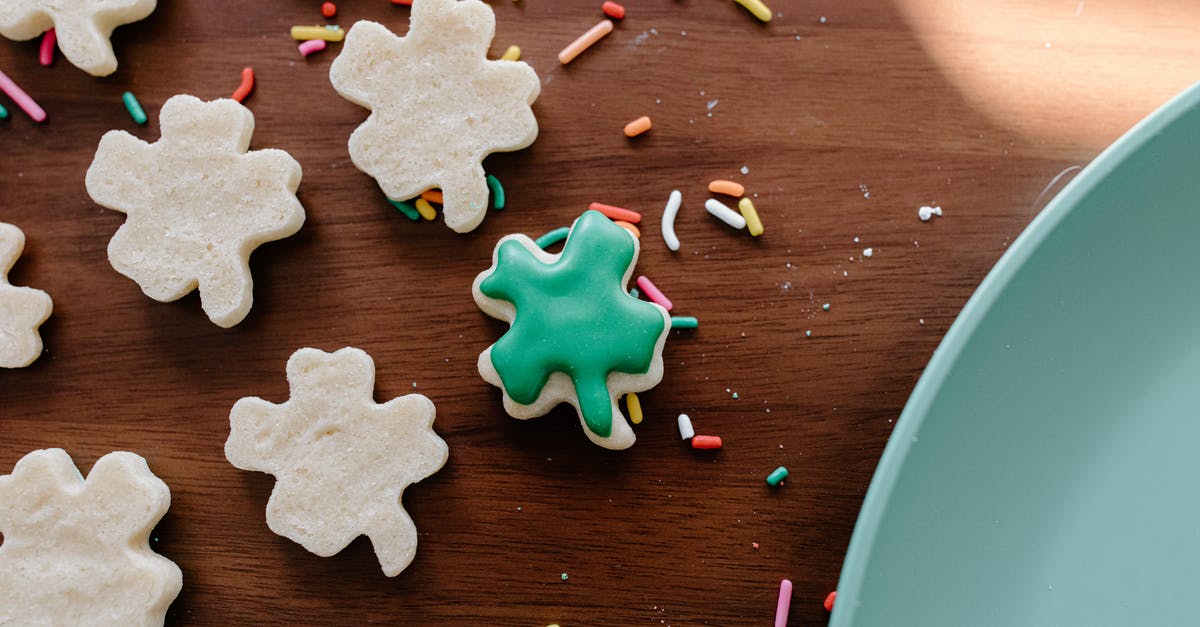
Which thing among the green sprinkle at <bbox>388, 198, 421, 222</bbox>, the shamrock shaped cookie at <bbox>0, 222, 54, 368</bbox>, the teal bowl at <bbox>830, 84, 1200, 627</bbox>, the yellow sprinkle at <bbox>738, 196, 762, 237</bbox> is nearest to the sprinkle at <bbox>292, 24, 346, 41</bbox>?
the green sprinkle at <bbox>388, 198, 421, 222</bbox>

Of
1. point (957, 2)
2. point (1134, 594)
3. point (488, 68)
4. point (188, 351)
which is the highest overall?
point (957, 2)

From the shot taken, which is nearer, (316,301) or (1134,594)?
(1134,594)

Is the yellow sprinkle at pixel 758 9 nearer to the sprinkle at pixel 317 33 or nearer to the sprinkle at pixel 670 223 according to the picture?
the sprinkle at pixel 670 223

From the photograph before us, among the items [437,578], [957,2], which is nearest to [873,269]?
[957,2]

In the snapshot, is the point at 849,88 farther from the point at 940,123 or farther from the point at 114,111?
the point at 114,111

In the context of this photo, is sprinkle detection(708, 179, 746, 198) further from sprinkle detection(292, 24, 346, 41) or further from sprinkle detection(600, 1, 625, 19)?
sprinkle detection(292, 24, 346, 41)

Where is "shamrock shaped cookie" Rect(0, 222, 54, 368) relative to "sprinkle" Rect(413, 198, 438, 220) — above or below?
below

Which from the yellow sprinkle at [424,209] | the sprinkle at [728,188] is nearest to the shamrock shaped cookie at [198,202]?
the yellow sprinkle at [424,209]
